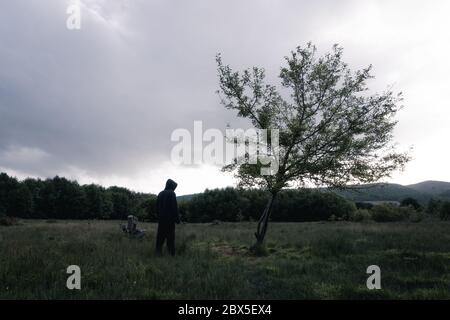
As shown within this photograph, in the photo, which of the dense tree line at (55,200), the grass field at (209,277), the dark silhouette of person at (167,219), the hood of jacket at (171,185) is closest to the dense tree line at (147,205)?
the dense tree line at (55,200)

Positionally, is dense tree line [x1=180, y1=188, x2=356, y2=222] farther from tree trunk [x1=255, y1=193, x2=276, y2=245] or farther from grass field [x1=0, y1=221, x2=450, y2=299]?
grass field [x1=0, y1=221, x2=450, y2=299]

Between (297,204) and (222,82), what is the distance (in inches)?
2977

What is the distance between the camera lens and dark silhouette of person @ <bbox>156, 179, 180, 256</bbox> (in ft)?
37.9

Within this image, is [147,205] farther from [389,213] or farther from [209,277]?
[209,277]

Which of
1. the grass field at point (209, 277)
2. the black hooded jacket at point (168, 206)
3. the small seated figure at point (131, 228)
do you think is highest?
the black hooded jacket at point (168, 206)

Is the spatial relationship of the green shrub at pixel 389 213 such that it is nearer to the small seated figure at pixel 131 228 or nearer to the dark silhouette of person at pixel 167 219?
the small seated figure at pixel 131 228

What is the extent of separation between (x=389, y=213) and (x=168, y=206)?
59520 millimetres

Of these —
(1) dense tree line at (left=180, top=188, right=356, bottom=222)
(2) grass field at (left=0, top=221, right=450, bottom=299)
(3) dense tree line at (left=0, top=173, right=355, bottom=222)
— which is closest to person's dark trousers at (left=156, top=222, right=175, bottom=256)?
(2) grass field at (left=0, top=221, right=450, bottom=299)

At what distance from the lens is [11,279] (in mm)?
6840

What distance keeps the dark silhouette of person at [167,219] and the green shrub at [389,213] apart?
55.8 m

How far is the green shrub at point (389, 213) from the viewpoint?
59.3 metres

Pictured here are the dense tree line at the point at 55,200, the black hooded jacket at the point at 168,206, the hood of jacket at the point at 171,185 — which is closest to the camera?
the black hooded jacket at the point at 168,206
